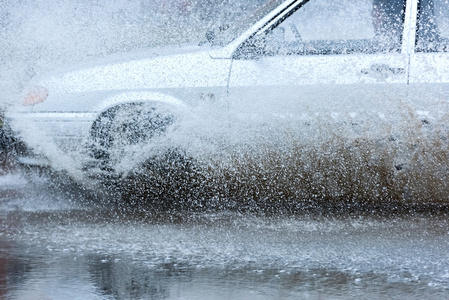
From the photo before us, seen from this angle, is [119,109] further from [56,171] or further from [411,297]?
[411,297]

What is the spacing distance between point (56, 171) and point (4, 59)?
108 inches

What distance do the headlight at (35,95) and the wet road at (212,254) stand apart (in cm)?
74

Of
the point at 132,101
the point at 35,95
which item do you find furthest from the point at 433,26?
the point at 35,95

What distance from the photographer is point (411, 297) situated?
3166mm

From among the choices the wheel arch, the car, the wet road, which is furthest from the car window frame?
the wet road

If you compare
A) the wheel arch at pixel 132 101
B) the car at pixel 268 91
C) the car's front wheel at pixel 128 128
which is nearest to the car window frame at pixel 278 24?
the car at pixel 268 91

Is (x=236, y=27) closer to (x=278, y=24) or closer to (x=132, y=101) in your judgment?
(x=278, y=24)

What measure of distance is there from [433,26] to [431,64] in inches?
11.5

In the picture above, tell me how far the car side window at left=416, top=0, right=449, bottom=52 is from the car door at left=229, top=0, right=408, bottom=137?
136 millimetres

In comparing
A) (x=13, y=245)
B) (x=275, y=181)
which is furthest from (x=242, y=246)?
(x=13, y=245)

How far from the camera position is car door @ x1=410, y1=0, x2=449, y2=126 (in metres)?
4.66

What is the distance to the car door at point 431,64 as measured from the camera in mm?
4660

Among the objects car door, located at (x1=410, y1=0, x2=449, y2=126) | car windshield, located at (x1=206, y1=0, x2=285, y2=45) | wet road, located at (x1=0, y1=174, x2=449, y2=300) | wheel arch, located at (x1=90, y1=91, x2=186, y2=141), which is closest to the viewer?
wet road, located at (x1=0, y1=174, x2=449, y2=300)

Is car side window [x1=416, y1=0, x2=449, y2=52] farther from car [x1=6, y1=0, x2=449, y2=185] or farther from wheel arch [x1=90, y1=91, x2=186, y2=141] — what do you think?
wheel arch [x1=90, y1=91, x2=186, y2=141]
